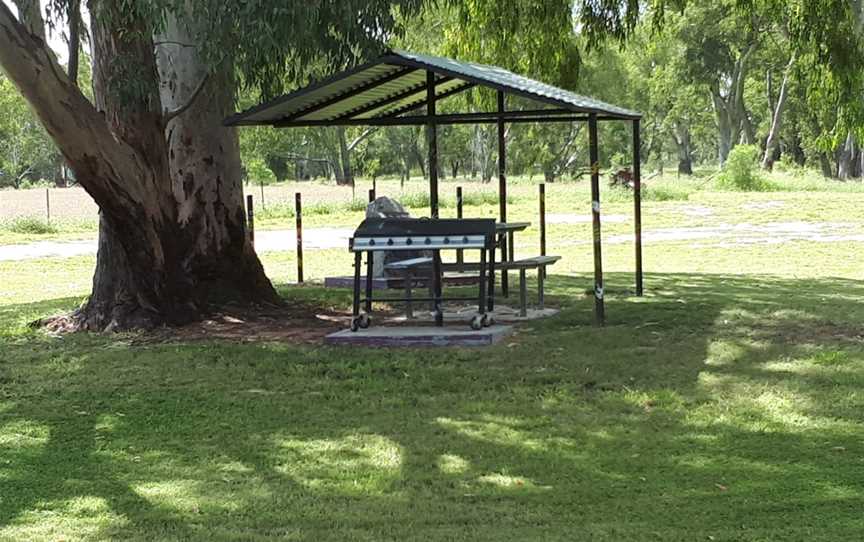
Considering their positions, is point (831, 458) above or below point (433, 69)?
below

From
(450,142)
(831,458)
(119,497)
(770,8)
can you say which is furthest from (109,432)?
(450,142)

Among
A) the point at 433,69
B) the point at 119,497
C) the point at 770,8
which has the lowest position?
the point at 119,497

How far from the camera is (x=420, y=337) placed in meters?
10.6

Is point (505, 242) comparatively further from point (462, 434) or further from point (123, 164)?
point (462, 434)

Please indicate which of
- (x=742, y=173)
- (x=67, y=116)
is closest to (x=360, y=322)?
(x=67, y=116)

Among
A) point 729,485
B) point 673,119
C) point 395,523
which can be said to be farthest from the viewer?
point 673,119

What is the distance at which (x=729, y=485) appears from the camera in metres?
5.96

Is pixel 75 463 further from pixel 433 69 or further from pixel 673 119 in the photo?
pixel 673 119

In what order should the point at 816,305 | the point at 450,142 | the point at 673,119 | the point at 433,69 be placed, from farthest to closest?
the point at 450,142 → the point at 673,119 → the point at 816,305 → the point at 433,69

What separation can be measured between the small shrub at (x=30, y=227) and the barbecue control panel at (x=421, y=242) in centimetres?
2060

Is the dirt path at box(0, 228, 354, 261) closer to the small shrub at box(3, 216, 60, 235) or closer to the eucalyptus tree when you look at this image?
the small shrub at box(3, 216, 60, 235)

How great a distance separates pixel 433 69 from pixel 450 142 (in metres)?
80.1

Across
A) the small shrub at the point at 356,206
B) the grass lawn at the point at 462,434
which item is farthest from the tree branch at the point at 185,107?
the small shrub at the point at 356,206

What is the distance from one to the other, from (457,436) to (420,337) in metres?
3.43
